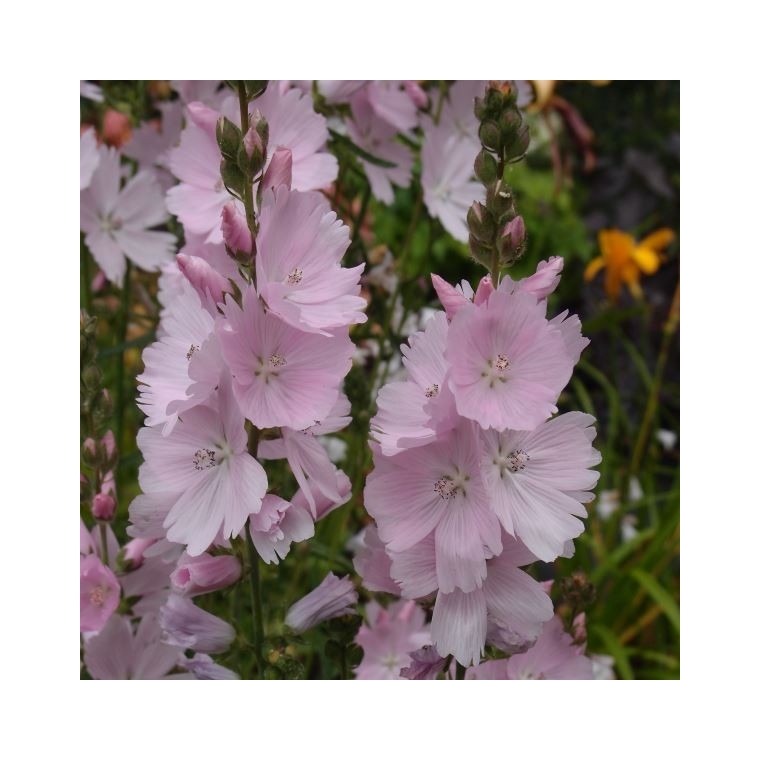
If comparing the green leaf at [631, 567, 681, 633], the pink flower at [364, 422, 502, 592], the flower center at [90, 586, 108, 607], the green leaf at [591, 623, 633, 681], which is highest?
the pink flower at [364, 422, 502, 592]

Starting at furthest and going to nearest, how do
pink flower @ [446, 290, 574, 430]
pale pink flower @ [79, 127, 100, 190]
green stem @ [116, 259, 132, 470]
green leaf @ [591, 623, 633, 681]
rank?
green leaf @ [591, 623, 633, 681] < green stem @ [116, 259, 132, 470] < pale pink flower @ [79, 127, 100, 190] < pink flower @ [446, 290, 574, 430]

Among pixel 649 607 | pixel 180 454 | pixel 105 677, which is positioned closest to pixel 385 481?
pixel 180 454

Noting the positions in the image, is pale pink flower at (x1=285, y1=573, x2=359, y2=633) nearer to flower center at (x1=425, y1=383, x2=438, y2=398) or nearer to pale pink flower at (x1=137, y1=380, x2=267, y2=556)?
pale pink flower at (x1=137, y1=380, x2=267, y2=556)

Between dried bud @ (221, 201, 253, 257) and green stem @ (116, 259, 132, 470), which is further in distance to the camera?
green stem @ (116, 259, 132, 470)

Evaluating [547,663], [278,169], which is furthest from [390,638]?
[278,169]

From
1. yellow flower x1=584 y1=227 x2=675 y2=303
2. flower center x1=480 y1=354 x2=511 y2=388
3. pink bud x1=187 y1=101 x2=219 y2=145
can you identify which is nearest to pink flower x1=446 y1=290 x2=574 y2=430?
flower center x1=480 y1=354 x2=511 y2=388

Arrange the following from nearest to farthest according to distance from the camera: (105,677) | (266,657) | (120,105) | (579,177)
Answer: (266,657), (105,677), (120,105), (579,177)

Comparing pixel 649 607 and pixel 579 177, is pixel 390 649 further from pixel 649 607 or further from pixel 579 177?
pixel 579 177
